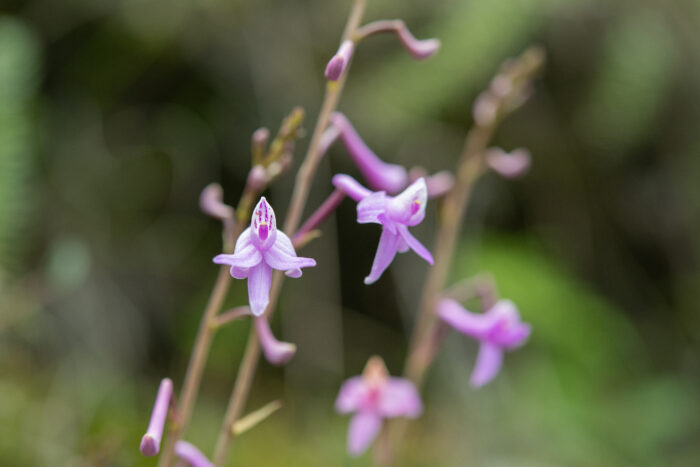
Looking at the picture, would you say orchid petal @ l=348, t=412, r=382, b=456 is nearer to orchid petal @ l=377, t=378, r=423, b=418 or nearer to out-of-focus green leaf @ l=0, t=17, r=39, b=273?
orchid petal @ l=377, t=378, r=423, b=418

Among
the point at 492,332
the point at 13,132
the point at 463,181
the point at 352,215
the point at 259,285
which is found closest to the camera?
the point at 259,285

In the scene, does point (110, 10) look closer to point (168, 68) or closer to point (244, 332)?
point (168, 68)

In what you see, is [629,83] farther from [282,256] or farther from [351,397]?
[282,256]

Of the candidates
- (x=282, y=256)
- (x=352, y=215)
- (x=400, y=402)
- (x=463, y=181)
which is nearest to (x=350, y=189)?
(x=282, y=256)

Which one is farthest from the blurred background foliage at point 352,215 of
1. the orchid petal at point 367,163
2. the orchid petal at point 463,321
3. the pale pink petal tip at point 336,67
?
the pale pink petal tip at point 336,67

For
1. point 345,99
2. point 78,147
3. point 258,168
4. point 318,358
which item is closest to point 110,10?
point 78,147
